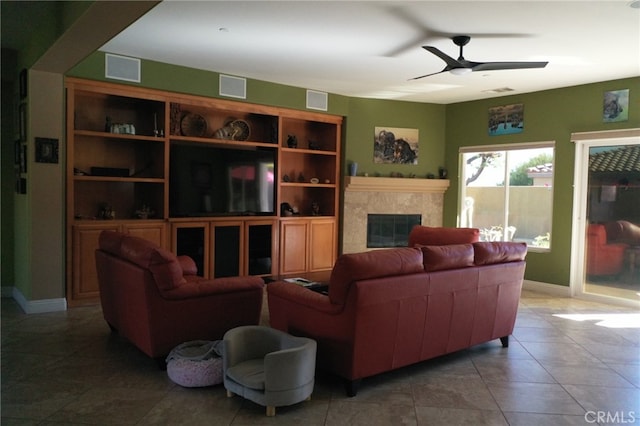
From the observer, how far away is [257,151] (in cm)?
673

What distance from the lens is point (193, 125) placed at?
6340mm

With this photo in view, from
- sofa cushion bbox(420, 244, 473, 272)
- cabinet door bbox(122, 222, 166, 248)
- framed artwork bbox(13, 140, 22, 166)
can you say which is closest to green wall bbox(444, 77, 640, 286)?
sofa cushion bbox(420, 244, 473, 272)

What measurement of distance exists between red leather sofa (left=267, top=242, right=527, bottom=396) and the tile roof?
310cm

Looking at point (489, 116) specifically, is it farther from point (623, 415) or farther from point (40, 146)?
point (40, 146)

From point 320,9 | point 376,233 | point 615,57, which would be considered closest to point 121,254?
point 320,9

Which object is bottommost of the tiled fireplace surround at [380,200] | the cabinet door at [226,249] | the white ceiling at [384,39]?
the cabinet door at [226,249]

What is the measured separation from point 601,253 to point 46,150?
6.83 meters

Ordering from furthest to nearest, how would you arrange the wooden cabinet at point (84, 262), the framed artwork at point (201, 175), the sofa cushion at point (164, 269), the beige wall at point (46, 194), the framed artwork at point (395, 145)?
the framed artwork at point (395, 145)
the framed artwork at point (201, 175)
the wooden cabinet at point (84, 262)
the beige wall at point (46, 194)
the sofa cushion at point (164, 269)

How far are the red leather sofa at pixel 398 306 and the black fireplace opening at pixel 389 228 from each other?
148 inches

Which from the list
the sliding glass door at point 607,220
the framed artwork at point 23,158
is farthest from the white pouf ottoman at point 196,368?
the sliding glass door at point 607,220

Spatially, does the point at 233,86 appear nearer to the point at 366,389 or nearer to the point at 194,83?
the point at 194,83

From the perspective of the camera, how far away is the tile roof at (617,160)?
6.01 m

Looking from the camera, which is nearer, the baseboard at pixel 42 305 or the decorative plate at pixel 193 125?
the baseboard at pixel 42 305

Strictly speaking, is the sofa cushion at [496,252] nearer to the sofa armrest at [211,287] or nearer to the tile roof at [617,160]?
the sofa armrest at [211,287]
